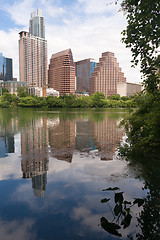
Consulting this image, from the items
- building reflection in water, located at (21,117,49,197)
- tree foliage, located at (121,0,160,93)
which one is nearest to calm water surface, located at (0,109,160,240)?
building reflection in water, located at (21,117,49,197)

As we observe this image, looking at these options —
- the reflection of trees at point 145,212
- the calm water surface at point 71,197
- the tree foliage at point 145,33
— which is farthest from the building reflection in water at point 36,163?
the tree foliage at point 145,33

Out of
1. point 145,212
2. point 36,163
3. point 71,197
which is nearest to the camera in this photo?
point 145,212

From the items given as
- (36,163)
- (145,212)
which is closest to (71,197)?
(145,212)

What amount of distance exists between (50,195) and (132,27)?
26.1ft

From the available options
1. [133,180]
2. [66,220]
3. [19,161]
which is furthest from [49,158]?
[66,220]

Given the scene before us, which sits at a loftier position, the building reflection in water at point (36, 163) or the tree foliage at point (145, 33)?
the tree foliage at point (145, 33)

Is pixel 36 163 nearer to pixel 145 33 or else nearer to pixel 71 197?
pixel 71 197

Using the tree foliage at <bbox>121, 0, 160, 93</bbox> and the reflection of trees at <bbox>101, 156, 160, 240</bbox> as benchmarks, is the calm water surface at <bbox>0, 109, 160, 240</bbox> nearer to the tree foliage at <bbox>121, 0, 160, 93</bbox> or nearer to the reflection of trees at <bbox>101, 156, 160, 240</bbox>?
the reflection of trees at <bbox>101, 156, 160, 240</bbox>

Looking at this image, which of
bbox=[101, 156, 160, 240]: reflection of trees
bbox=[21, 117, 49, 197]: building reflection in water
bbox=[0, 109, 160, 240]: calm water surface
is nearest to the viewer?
bbox=[101, 156, 160, 240]: reflection of trees

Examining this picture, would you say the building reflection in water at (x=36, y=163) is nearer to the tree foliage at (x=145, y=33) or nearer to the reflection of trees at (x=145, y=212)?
the reflection of trees at (x=145, y=212)

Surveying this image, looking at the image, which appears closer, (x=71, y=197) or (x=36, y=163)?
(x=71, y=197)

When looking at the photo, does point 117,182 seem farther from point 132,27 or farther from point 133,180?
point 132,27

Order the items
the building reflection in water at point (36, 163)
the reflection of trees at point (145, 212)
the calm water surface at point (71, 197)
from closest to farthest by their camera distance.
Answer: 1. the reflection of trees at point (145, 212)
2. the calm water surface at point (71, 197)
3. the building reflection in water at point (36, 163)

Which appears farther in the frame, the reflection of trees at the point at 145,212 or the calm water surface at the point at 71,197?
the calm water surface at the point at 71,197
